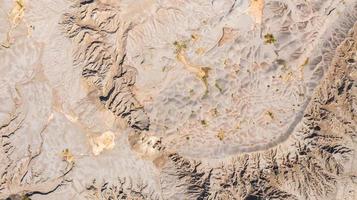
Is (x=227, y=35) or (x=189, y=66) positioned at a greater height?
(x=227, y=35)

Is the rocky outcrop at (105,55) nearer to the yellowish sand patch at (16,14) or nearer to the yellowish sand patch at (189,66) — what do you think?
the yellowish sand patch at (16,14)

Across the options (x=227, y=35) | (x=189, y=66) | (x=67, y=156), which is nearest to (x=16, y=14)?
(x=67, y=156)

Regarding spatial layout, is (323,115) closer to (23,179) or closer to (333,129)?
(333,129)

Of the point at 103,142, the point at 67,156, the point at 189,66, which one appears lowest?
the point at 67,156

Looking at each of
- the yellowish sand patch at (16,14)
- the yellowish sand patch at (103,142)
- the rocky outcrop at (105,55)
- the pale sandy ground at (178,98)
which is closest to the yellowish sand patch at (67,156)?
the pale sandy ground at (178,98)

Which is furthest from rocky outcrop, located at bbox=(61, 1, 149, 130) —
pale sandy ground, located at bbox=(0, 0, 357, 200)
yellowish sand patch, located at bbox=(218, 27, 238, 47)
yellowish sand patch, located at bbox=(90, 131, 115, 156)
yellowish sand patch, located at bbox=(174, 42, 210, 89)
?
yellowish sand patch, located at bbox=(218, 27, 238, 47)

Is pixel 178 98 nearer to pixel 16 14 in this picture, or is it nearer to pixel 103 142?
pixel 103 142

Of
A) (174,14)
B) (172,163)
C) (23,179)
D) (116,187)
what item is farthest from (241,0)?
(23,179)
